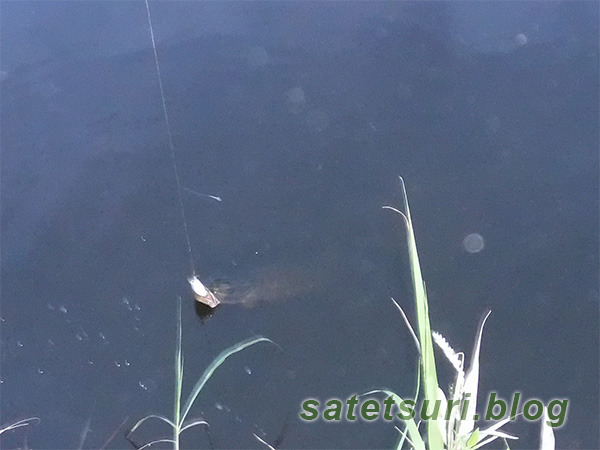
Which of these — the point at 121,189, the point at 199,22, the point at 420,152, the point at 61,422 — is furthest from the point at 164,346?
the point at 199,22

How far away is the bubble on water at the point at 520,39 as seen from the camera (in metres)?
1.76

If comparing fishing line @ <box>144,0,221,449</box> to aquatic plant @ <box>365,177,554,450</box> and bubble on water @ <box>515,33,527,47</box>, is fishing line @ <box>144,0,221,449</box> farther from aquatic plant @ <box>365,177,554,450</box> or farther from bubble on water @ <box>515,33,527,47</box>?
bubble on water @ <box>515,33,527,47</box>

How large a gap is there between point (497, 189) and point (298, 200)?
0.47 meters

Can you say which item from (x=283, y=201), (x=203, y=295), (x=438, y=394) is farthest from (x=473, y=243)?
(x=438, y=394)

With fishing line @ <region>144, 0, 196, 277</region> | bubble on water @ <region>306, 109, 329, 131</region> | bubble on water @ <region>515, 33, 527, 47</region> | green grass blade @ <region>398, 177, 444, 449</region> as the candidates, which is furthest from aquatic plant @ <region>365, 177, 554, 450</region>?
bubble on water @ <region>515, 33, 527, 47</region>

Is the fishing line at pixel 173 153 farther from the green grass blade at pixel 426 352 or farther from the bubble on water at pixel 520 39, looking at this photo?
the bubble on water at pixel 520 39

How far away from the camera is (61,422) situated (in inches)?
48.6

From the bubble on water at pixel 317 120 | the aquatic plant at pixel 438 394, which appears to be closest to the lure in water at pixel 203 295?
the bubble on water at pixel 317 120

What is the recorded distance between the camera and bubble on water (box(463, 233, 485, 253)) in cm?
139

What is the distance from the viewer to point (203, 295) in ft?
4.41

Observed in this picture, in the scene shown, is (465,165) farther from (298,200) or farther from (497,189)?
(298,200)

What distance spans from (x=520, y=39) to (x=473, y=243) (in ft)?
2.34

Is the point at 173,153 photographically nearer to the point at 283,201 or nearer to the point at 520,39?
the point at 283,201

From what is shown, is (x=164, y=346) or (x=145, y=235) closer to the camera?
(x=164, y=346)
